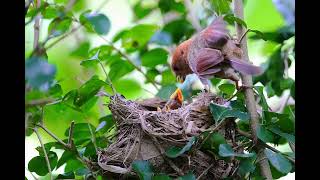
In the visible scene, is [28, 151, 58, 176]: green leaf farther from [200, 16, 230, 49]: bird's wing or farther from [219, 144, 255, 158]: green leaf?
[200, 16, 230, 49]: bird's wing

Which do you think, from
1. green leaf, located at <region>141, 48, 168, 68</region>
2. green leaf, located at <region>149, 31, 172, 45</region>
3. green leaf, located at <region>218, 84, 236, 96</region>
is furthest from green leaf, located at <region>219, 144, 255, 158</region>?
green leaf, located at <region>141, 48, 168, 68</region>

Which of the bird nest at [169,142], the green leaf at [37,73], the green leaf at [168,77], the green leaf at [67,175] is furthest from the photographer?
the green leaf at [168,77]

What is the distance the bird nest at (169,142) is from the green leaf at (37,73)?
1011 mm

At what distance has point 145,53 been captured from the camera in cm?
405

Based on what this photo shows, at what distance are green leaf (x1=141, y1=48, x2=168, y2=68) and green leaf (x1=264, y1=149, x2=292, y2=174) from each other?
143cm

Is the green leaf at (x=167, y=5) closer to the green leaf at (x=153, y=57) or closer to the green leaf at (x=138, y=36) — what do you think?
the green leaf at (x=138, y=36)

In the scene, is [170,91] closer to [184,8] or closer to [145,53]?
[145,53]

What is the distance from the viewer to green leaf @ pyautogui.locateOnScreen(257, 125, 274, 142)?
109 inches

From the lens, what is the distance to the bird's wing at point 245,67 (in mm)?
→ 2877

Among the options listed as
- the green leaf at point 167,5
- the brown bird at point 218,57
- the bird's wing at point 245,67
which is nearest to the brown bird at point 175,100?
the brown bird at point 218,57

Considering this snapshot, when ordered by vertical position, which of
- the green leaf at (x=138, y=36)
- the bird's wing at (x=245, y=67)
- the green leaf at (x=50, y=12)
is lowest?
the green leaf at (x=138, y=36)
